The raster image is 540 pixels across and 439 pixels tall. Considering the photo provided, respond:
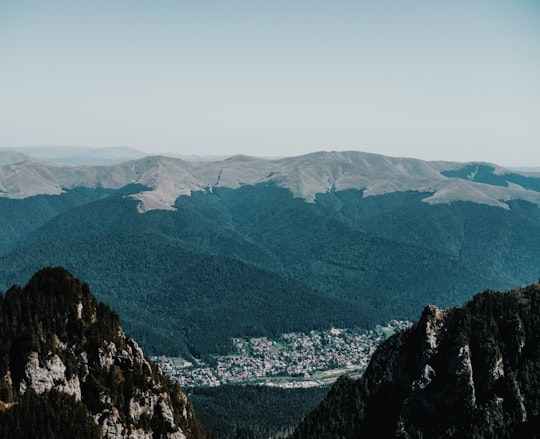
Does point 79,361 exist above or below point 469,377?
above

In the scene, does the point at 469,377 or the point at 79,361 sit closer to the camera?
the point at 79,361

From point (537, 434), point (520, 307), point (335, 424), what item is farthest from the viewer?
point (335, 424)

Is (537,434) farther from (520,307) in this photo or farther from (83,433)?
(83,433)

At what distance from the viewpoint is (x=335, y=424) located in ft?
613

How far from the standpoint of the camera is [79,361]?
130m

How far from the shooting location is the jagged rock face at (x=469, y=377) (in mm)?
141000

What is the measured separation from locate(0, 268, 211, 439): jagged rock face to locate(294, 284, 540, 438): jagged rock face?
158ft

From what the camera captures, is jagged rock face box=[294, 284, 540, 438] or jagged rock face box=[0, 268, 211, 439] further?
jagged rock face box=[294, 284, 540, 438]

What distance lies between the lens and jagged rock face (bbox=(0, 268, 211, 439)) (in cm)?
12119

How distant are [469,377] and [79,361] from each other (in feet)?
258

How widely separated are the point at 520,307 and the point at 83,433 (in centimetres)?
10207

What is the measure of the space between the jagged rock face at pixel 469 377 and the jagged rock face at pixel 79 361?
158ft

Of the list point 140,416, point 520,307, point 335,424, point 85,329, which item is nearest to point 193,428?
point 140,416

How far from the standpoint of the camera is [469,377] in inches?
5694
